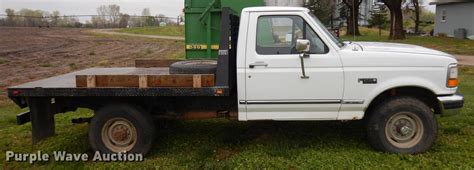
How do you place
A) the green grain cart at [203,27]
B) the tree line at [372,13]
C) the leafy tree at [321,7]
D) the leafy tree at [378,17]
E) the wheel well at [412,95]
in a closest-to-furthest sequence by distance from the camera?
the wheel well at [412,95] < the green grain cart at [203,27] < the tree line at [372,13] < the leafy tree at [321,7] < the leafy tree at [378,17]

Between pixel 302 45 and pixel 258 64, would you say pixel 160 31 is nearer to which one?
pixel 258 64

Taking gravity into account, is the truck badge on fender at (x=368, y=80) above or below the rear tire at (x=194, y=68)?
below

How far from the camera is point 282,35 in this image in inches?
202

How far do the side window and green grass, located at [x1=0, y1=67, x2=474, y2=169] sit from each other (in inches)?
52.4

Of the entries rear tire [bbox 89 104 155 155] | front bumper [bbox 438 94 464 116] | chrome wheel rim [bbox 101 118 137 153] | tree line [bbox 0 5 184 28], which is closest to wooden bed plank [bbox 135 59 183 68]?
rear tire [bbox 89 104 155 155]

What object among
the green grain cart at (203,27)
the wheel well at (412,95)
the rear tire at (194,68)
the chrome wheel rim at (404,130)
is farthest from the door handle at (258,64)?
the green grain cart at (203,27)

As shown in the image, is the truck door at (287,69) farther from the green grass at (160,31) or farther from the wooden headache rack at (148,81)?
the green grass at (160,31)

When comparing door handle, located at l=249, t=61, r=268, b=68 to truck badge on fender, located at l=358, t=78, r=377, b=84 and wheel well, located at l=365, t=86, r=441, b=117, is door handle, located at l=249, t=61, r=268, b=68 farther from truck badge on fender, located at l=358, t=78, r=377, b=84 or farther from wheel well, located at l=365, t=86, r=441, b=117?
wheel well, located at l=365, t=86, r=441, b=117

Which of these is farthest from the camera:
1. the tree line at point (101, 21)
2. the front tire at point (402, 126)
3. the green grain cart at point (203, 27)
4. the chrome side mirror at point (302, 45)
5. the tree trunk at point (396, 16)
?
the tree line at point (101, 21)

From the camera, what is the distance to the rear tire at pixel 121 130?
5301 mm

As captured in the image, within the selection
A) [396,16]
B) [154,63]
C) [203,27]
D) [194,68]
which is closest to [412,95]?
[194,68]

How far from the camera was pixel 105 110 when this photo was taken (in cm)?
531

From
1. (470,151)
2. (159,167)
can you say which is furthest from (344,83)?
(159,167)

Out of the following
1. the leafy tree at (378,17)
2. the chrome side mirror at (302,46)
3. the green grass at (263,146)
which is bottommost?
the green grass at (263,146)
